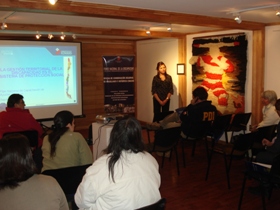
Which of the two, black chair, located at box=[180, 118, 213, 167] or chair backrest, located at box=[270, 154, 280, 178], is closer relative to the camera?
chair backrest, located at box=[270, 154, 280, 178]

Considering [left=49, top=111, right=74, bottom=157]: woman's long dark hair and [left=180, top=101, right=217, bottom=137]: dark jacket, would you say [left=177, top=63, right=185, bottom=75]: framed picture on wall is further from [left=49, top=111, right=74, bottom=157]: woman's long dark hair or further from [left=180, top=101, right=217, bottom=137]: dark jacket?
[left=49, top=111, right=74, bottom=157]: woman's long dark hair

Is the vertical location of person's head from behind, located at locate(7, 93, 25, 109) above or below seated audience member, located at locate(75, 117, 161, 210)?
above

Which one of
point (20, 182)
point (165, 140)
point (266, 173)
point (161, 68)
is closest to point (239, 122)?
point (165, 140)

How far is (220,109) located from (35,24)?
3971mm

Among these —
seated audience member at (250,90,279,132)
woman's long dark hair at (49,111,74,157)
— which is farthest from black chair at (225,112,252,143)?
woman's long dark hair at (49,111,74,157)

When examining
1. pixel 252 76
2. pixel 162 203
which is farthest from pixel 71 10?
Answer: pixel 252 76

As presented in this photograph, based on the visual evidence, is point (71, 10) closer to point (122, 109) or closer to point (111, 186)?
point (111, 186)

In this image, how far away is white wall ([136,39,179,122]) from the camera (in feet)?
27.8

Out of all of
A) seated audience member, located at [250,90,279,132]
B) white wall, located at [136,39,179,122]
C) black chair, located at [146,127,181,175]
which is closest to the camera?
black chair, located at [146,127,181,175]

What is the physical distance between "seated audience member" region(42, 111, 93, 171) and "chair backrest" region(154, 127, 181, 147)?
1.74 meters

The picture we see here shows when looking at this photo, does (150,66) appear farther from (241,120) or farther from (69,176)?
(69,176)

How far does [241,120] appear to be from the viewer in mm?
6199

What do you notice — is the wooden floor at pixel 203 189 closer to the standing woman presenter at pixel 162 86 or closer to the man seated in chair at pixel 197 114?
the man seated in chair at pixel 197 114

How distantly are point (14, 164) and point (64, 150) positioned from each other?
4.35ft
